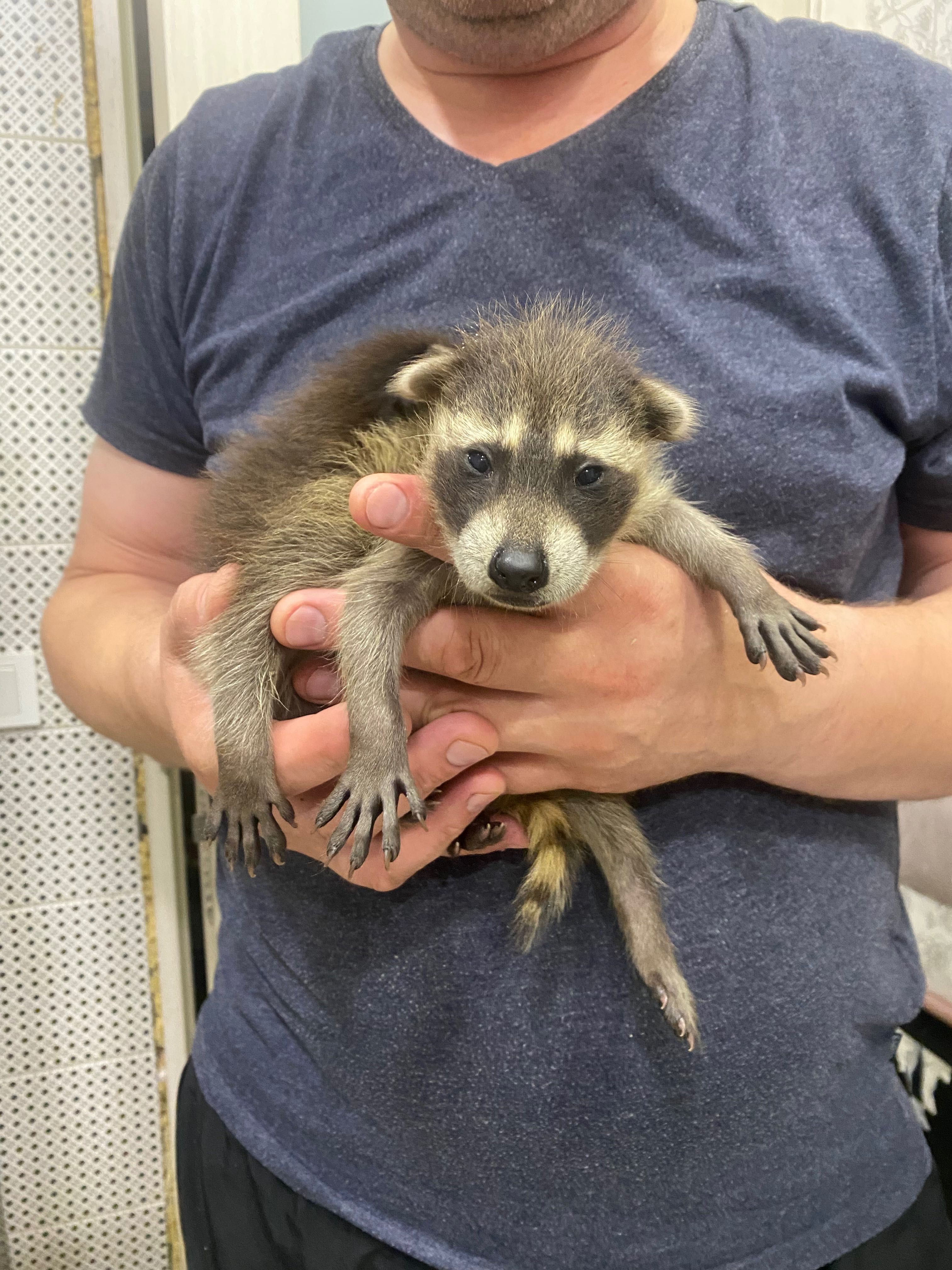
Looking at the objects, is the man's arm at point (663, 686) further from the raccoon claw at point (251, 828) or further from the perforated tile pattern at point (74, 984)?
the perforated tile pattern at point (74, 984)

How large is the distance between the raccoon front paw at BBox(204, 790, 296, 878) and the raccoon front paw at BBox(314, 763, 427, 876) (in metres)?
0.09

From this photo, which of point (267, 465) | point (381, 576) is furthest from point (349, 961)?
point (267, 465)

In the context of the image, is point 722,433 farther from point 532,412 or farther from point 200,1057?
point 200,1057

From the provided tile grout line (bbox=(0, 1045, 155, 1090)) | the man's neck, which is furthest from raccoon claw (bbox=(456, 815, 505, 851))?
tile grout line (bbox=(0, 1045, 155, 1090))

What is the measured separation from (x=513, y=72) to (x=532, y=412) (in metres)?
0.40

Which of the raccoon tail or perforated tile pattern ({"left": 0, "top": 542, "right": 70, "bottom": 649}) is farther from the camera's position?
perforated tile pattern ({"left": 0, "top": 542, "right": 70, "bottom": 649})

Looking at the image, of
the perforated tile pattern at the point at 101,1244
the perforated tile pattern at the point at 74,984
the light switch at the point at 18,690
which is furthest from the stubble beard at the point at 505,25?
the perforated tile pattern at the point at 101,1244

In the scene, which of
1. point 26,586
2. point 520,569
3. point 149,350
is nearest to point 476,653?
point 520,569

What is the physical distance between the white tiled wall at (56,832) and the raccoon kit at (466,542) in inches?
27.7

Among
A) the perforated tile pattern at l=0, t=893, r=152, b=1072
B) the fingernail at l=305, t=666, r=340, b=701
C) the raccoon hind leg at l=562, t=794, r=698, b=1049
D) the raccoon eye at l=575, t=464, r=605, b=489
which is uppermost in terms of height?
the raccoon eye at l=575, t=464, r=605, b=489

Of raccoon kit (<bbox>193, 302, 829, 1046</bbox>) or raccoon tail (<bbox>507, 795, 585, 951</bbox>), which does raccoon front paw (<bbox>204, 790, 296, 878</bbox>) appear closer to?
raccoon kit (<bbox>193, 302, 829, 1046</bbox>)

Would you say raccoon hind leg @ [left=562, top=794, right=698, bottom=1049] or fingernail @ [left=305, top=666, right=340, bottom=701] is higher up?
fingernail @ [left=305, top=666, right=340, bottom=701]

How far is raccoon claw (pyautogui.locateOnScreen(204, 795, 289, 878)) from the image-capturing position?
877 mm

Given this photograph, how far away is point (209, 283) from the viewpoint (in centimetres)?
101
